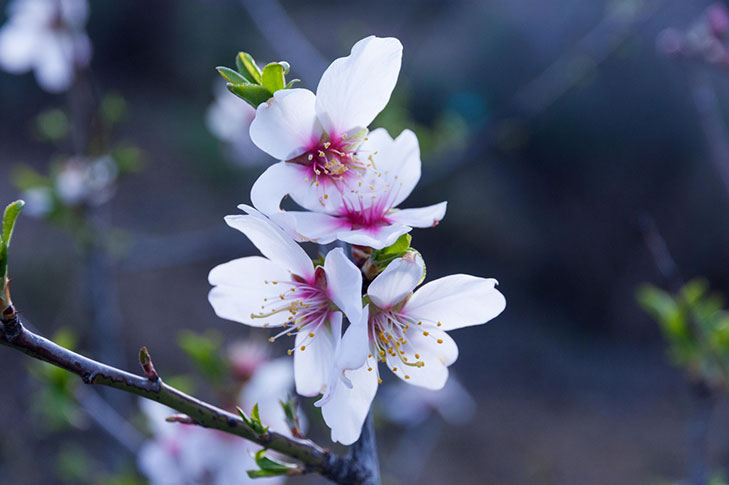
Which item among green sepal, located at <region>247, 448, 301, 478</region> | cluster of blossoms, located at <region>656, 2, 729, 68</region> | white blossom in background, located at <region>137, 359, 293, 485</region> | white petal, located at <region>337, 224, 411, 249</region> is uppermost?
cluster of blossoms, located at <region>656, 2, 729, 68</region>

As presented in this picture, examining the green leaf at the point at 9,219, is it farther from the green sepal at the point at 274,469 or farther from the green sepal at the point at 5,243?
the green sepal at the point at 274,469

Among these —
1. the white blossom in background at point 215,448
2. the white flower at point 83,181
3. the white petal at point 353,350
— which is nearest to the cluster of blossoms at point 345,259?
the white petal at point 353,350

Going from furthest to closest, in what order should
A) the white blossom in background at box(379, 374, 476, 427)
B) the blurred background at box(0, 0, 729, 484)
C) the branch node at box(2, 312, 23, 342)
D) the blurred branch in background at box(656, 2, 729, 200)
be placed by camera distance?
the blurred background at box(0, 0, 729, 484)
the white blossom in background at box(379, 374, 476, 427)
the blurred branch in background at box(656, 2, 729, 200)
the branch node at box(2, 312, 23, 342)

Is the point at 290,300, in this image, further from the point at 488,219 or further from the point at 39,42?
the point at 488,219

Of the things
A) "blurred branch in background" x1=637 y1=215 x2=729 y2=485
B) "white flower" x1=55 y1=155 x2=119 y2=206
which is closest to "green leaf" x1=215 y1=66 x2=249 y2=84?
"blurred branch in background" x1=637 y1=215 x2=729 y2=485

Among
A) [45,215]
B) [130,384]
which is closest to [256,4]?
[45,215]

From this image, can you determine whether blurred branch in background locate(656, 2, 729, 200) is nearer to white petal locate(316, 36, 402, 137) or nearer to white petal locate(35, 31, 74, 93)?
white petal locate(316, 36, 402, 137)
